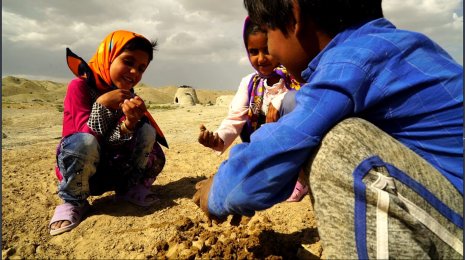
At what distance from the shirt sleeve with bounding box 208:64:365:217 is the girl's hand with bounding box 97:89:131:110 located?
142cm

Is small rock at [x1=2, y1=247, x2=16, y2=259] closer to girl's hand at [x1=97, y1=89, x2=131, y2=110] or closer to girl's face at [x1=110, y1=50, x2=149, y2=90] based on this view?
girl's hand at [x1=97, y1=89, x2=131, y2=110]

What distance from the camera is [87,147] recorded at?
7.55 feet

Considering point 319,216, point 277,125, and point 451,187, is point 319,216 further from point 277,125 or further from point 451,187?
point 451,187

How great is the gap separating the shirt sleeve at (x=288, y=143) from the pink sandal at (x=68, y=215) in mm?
1511

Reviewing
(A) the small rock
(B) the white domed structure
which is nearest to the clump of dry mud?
(A) the small rock

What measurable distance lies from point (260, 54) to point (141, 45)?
3.13ft

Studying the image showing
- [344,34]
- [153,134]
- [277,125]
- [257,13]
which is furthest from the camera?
[153,134]

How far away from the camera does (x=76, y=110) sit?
95.8 inches

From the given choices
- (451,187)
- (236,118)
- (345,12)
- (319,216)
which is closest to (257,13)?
(345,12)

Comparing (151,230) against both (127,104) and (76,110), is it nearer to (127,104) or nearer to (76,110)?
(127,104)

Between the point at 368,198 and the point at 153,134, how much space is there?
75.0 inches

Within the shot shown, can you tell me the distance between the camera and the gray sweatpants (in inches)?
43.4

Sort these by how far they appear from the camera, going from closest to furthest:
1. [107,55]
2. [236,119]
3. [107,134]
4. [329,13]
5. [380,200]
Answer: [380,200] → [329,13] → [107,134] → [107,55] → [236,119]

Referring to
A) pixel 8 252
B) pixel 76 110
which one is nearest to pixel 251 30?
pixel 76 110
